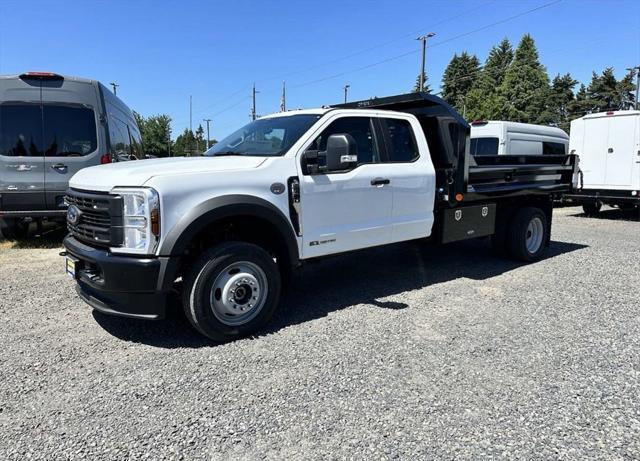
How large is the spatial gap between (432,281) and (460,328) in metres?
1.68

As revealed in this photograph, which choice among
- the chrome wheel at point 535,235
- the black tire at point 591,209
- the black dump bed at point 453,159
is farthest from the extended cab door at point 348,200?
the black tire at point 591,209

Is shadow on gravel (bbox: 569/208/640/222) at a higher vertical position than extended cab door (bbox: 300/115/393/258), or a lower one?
lower

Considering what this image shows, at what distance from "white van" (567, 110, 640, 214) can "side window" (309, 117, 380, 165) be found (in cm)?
1023

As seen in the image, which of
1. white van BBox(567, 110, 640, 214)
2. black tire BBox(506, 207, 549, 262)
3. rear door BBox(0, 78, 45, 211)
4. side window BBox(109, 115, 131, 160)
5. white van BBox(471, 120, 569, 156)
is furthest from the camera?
white van BBox(471, 120, 569, 156)

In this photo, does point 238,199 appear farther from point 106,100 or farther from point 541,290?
point 106,100

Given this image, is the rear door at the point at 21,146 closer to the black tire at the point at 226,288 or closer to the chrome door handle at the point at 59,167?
the chrome door handle at the point at 59,167

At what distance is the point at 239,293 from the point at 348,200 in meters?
1.47

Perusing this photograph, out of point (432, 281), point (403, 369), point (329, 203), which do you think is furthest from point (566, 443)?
point (432, 281)

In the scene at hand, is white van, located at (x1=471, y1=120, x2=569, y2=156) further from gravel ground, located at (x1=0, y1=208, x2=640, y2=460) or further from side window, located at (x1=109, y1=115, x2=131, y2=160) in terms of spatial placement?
side window, located at (x1=109, y1=115, x2=131, y2=160)

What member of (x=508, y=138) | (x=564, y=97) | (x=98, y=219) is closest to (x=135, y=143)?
(x=98, y=219)

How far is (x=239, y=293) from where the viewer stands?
405 cm

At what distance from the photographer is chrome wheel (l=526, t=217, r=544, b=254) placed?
7.28 m

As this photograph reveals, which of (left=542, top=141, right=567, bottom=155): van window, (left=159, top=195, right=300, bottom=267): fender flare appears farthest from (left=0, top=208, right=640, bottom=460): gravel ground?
(left=542, top=141, right=567, bottom=155): van window

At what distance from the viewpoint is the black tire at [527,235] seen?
22.9 ft
